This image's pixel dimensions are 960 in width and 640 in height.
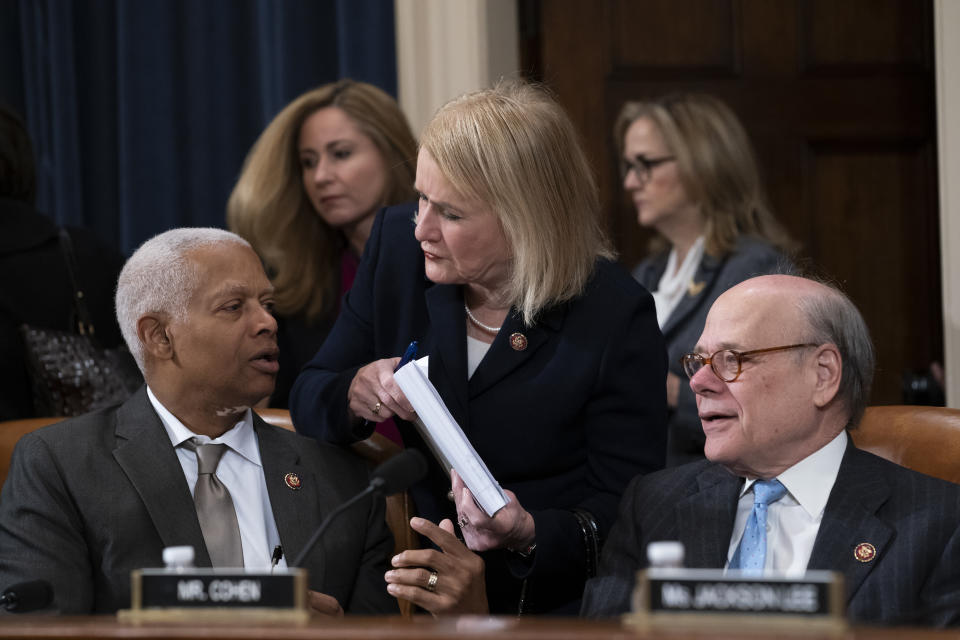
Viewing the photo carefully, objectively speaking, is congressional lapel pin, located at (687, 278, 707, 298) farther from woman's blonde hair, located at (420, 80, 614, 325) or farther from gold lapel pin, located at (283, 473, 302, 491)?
gold lapel pin, located at (283, 473, 302, 491)

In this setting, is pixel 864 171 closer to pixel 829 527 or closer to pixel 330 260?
pixel 330 260

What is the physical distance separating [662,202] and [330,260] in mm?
1147

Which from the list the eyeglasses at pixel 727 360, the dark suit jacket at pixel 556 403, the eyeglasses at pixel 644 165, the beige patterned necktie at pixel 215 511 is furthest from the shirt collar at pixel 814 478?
the eyeglasses at pixel 644 165

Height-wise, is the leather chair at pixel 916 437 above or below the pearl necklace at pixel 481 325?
below

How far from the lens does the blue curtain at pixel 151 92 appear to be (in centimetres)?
471

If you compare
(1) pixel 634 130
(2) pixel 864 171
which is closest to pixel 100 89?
(1) pixel 634 130

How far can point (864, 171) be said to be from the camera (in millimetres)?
4621

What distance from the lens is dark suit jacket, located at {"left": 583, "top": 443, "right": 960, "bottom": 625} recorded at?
2301 millimetres

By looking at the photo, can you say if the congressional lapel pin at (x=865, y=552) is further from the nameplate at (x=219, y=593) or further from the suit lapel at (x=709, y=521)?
the nameplate at (x=219, y=593)

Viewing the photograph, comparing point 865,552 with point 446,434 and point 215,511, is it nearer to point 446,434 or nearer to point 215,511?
point 446,434

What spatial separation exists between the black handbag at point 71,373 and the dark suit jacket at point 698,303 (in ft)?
5.26

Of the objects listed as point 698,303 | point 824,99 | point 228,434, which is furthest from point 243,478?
point 824,99

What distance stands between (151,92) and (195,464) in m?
2.32

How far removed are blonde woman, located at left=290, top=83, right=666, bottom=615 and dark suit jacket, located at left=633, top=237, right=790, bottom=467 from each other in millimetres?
1099
